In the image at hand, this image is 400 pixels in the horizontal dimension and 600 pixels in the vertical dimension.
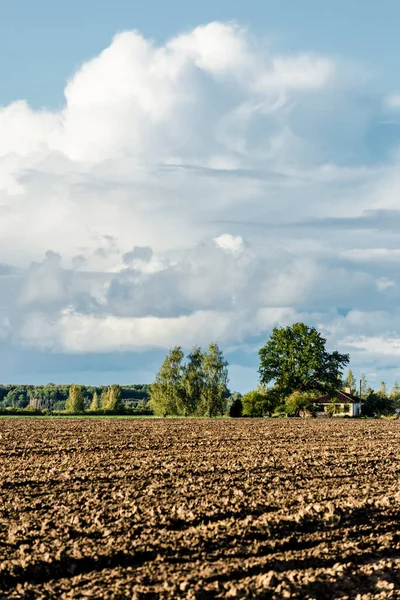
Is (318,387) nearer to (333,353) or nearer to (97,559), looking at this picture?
(333,353)

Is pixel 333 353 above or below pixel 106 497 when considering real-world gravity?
above

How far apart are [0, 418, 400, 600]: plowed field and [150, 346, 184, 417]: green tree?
77745 mm

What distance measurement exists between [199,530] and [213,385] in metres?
91.3

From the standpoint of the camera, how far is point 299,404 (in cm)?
9769

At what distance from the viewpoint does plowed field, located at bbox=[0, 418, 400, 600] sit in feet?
40.5

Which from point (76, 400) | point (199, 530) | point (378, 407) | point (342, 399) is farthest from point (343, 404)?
point (199, 530)

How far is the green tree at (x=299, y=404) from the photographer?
320 ft

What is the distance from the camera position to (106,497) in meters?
19.4

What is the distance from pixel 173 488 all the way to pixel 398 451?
18.7 metres

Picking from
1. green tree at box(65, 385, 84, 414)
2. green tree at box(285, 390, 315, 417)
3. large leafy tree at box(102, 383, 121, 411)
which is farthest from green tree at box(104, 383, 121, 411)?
green tree at box(285, 390, 315, 417)

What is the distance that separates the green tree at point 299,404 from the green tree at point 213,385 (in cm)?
1058

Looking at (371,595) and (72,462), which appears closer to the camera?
(371,595)

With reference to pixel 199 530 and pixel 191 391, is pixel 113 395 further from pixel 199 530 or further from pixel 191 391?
pixel 199 530

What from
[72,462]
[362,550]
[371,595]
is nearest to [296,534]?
[362,550]
